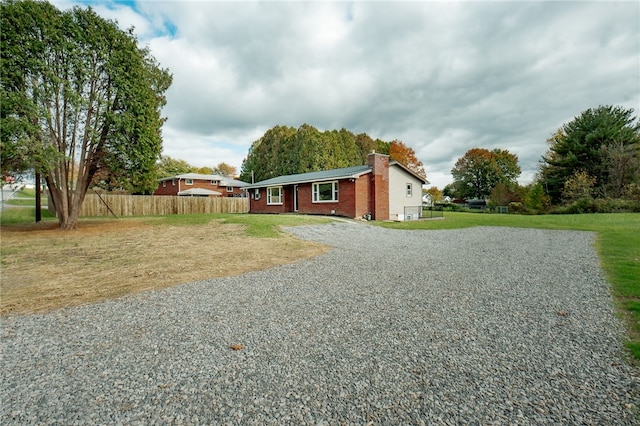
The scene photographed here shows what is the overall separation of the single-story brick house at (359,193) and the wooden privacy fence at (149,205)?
263 inches

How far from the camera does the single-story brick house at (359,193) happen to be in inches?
831

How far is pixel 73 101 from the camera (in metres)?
12.7

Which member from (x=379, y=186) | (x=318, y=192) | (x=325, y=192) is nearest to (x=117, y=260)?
Result: (x=325, y=192)

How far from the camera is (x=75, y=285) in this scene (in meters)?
5.99

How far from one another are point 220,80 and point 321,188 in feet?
34.2

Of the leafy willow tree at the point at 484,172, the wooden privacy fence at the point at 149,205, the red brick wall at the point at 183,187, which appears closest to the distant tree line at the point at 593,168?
the leafy willow tree at the point at 484,172

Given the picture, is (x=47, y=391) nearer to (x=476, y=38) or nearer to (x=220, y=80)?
(x=220, y=80)

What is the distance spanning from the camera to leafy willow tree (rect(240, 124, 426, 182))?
43.2m

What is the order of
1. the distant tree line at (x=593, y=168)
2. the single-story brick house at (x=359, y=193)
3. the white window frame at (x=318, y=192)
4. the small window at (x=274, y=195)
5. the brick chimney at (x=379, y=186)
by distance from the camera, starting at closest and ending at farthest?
the single-story brick house at (x=359, y=193) → the brick chimney at (x=379, y=186) → the white window frame at (x=318, y=192) → the small window at (x=274, y=195) → the distant tree line at (x=593, y=168)

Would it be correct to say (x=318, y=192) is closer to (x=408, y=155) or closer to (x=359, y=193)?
(x=359, y=193)

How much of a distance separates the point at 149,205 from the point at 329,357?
97.5 feet

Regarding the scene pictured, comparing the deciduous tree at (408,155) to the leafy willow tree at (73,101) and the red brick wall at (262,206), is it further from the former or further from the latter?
the leafy willow tree at (73,101)

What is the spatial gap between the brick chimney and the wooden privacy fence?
16.6 meters

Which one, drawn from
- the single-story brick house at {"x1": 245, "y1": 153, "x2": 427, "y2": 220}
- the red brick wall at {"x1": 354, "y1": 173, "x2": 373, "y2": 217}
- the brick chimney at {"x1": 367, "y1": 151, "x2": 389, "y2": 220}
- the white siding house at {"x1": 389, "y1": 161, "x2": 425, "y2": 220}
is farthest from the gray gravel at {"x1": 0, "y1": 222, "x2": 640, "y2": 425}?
the white siding house at {"x1": 389, "y1": 161, "x2": 425, "y2": 220}
